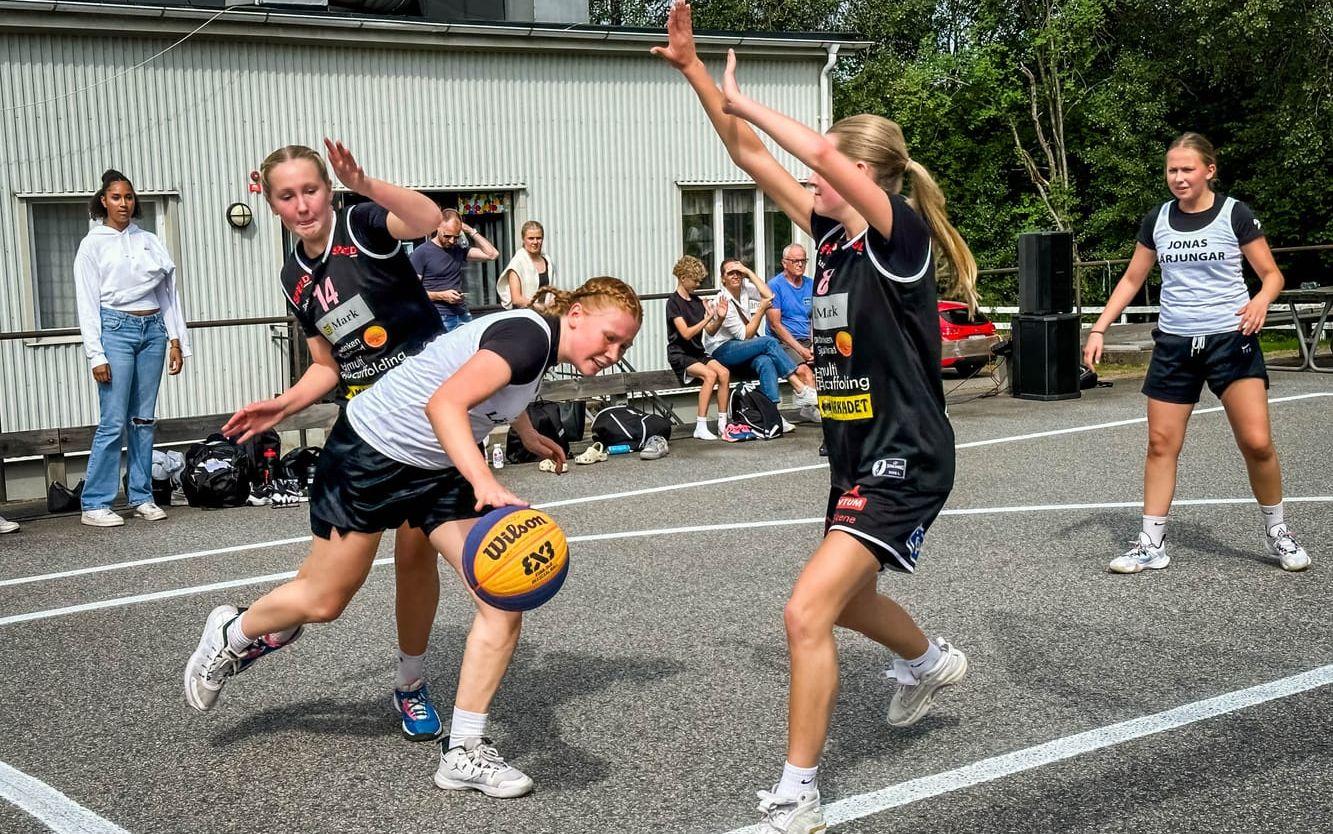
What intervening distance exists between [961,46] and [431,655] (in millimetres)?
41881

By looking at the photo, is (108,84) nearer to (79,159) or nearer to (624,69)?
(79,159)

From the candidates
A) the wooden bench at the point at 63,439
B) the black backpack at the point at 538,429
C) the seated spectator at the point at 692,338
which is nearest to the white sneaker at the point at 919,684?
the wooden bench at the point at 63,439

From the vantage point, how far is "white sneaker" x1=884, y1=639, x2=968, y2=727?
4.85 m

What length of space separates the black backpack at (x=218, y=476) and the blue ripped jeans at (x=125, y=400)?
413mm

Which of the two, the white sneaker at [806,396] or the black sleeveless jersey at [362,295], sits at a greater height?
the black sleeveless jersey at [362,295]

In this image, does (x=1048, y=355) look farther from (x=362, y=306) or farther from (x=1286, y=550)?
(x=362, y=306)

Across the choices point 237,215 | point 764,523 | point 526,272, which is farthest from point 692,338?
point 237,215

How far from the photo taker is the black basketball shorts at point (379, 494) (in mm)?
4730

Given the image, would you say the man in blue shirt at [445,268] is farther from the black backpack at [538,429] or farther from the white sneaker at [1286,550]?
the white sneaker at [1286,550]

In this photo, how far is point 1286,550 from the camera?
23.8 feet

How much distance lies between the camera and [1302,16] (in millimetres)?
29953

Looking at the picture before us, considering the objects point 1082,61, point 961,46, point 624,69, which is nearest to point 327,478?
point 624,69

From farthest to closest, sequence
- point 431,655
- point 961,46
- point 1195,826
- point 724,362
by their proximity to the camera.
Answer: point 961,46 → point 724,362 → point 431,655 → point 1195,826

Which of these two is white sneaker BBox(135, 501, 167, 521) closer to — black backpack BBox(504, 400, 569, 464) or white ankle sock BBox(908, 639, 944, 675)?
black backpack BBox(504, 400, 569, 464)
